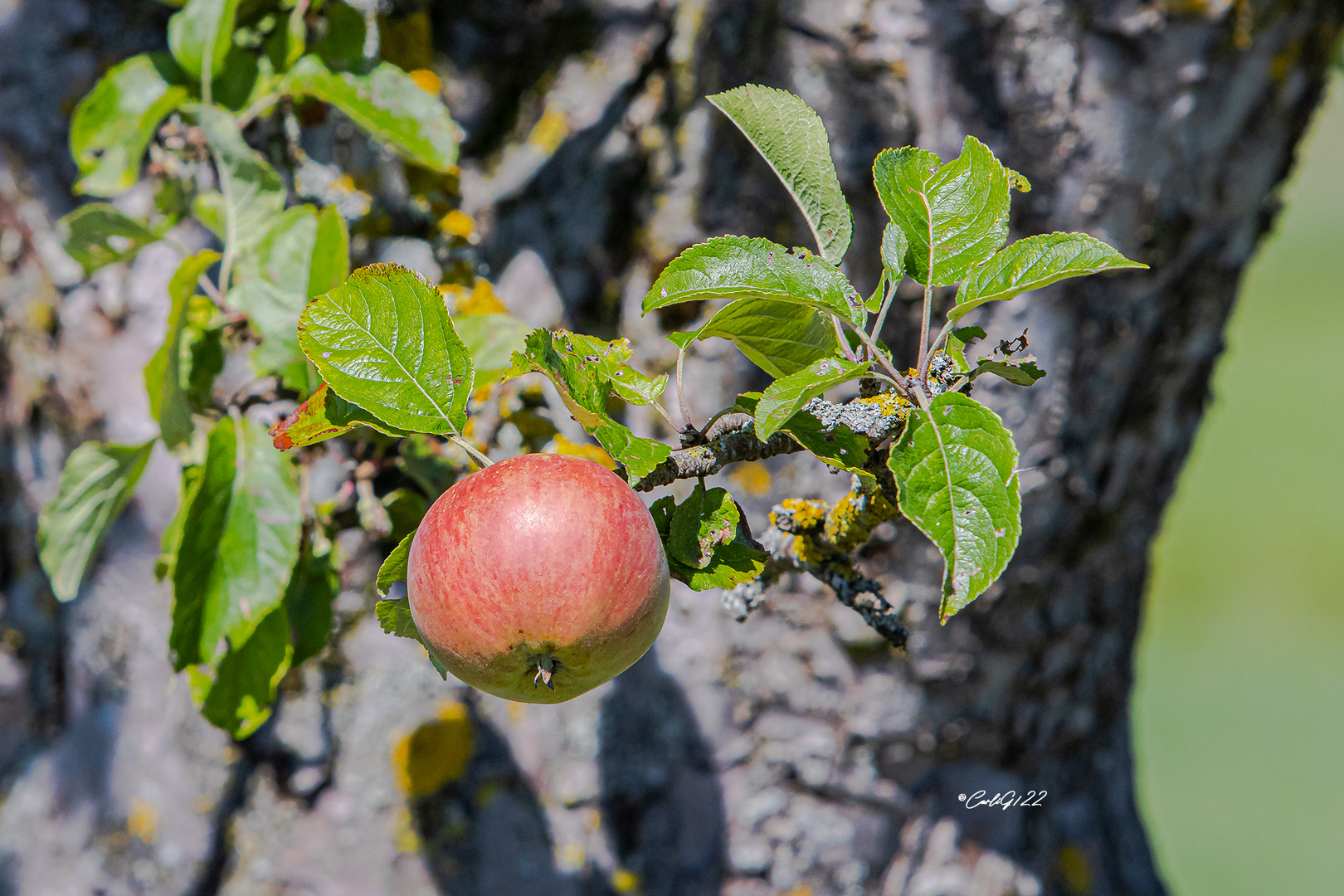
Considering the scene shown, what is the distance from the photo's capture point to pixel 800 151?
55 centimetres

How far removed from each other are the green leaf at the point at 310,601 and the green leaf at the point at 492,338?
242 millimetres

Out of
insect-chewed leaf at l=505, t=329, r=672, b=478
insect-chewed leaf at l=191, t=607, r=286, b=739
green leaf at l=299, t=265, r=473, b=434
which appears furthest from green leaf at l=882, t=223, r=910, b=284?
insect-chewed leaf at l=191, t=607, r=286, b=739

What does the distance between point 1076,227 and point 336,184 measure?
909 millimetres

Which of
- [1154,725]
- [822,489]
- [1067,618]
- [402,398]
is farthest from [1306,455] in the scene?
[402,398]

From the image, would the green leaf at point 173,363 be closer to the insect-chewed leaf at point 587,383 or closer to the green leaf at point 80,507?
the green leaf at point 80,507

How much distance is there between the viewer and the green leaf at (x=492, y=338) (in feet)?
2.46

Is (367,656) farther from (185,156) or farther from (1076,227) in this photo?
(1076,227)

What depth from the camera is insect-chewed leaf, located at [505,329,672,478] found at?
0.47 m

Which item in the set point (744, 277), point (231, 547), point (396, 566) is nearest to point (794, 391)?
point (744, 277)

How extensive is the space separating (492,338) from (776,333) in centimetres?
32

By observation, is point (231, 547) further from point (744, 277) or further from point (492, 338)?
point (744, 277)

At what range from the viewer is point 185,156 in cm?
91

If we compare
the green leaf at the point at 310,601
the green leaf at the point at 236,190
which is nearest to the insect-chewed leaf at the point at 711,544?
the green leaf at the point at 310,601

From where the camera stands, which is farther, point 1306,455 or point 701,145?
point 1306,455
